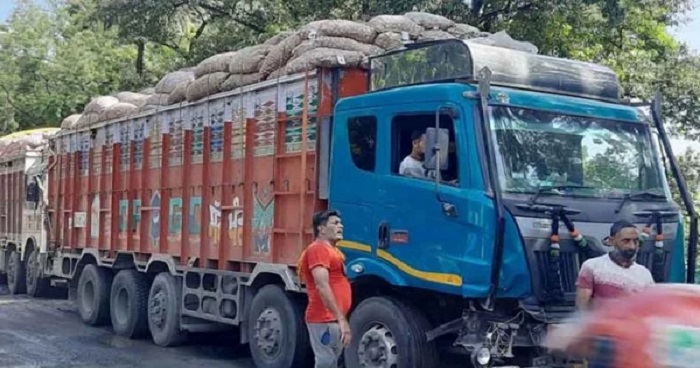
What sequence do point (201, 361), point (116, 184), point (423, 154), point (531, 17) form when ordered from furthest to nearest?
point (531, 17) < point (116, 184) < point (201, 361) < point (423, 154)

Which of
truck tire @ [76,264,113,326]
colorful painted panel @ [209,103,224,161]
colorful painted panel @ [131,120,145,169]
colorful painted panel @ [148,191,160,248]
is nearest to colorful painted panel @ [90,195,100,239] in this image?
truck tire @ [76,264,113,326]

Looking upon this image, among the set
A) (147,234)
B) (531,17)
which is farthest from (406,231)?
(531,17)

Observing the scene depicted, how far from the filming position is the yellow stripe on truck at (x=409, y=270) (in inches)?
289

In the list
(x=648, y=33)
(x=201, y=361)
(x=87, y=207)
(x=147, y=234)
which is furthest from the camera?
(x=648, y=33)

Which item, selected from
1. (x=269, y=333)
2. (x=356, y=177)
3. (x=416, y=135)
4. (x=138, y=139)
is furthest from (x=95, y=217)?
(x=416, y=135)

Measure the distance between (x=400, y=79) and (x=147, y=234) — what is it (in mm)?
5371

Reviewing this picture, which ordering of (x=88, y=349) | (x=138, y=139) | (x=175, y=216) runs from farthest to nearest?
(x=138, y=139), (x=88, y=349), (x=175, y=216)

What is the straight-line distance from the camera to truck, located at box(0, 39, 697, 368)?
7188mm

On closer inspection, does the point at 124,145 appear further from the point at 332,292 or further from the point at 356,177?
the point at 332,292

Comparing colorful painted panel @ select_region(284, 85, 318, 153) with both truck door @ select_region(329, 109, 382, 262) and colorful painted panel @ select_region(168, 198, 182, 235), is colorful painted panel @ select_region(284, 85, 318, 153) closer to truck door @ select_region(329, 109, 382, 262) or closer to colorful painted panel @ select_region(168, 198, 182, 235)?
truck door @ select_region(329, 109, 382, 262)

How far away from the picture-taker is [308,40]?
31.4 ft

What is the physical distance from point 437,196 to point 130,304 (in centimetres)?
668

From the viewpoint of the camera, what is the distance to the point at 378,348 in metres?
7.82

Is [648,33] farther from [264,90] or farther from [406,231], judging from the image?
[406,231]
